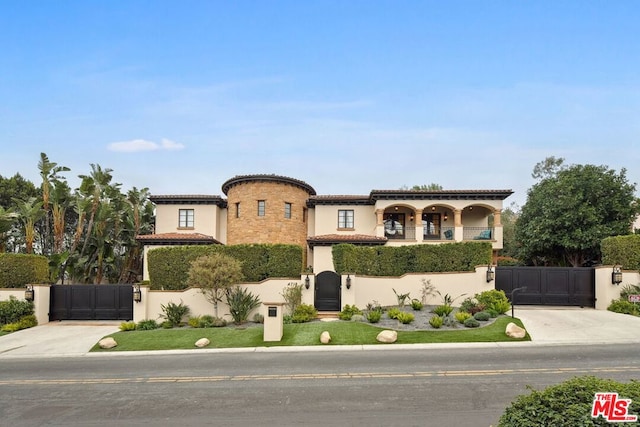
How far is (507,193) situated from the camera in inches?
1115

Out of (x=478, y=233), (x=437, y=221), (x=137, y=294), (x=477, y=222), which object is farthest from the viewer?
(x=437, y=221)

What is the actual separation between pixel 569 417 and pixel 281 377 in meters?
7.33

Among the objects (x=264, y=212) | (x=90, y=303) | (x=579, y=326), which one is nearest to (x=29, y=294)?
(x=90, y=303)

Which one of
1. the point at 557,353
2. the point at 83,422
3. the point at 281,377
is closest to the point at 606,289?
the point at 557,353

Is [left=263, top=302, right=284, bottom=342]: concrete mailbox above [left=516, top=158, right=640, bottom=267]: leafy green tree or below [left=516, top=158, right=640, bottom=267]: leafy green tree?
below

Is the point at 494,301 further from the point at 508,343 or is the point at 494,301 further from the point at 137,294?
the point at 137,294

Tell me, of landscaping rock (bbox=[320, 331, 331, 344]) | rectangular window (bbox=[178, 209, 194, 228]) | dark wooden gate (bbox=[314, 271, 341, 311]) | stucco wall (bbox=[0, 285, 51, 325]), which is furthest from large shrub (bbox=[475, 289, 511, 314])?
stucco wall (bbox=[0, 285, 51, 325])

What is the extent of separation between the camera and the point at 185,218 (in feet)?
98.4

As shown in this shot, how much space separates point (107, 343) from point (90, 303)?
6745 mm

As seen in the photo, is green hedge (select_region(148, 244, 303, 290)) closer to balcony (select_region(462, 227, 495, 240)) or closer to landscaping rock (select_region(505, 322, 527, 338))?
landscaping rock (select_region(505, 322, 527, 338))

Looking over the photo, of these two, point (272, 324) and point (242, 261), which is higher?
point (242, 261)

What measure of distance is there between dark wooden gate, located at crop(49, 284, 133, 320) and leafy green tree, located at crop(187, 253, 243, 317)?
4.59 metres

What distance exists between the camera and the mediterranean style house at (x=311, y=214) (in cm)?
2848

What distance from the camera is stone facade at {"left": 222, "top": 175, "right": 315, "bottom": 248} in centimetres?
2831
